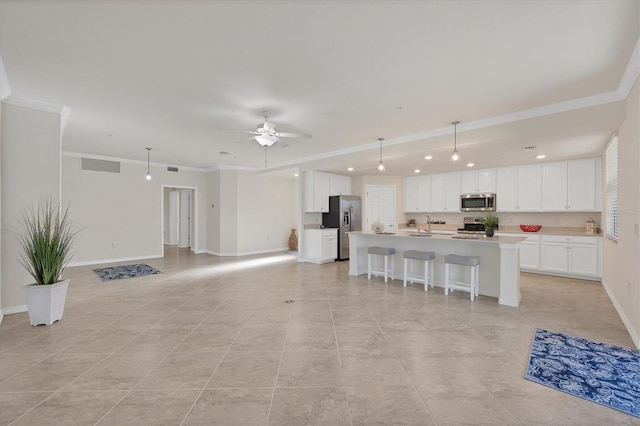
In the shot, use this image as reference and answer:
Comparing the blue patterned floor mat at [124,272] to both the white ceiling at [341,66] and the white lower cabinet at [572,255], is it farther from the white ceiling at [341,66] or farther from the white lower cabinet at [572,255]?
the white lower cabinet at [572,255]

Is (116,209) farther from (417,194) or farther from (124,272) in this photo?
(417,194)

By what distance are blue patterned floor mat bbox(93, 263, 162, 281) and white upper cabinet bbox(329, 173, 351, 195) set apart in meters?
4.57

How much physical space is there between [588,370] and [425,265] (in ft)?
8.48

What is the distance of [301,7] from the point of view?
6.68 feet

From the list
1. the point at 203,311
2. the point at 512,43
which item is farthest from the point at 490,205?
the point at 203,311

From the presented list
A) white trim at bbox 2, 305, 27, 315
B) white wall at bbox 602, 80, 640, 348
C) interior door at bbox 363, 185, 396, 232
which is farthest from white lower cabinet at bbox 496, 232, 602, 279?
white trim at bbox 2, 305, 27, 315

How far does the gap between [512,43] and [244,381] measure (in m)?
3.47

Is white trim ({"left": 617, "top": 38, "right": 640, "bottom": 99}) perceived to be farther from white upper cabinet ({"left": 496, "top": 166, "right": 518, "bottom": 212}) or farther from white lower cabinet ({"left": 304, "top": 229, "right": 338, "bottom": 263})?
white lower cabinet ({"left": 304, "top": 229, "right": 338, "bottom": 263})

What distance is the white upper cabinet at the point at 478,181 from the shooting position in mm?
6914

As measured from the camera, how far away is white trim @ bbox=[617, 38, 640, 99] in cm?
256

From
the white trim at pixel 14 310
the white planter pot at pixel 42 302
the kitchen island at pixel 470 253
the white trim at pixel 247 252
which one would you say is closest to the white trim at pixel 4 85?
the white planter pot at pixel 42 302

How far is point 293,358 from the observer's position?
258 cm

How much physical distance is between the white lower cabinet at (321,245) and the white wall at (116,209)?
4.35 metres

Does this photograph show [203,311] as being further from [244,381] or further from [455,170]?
[455,170]
